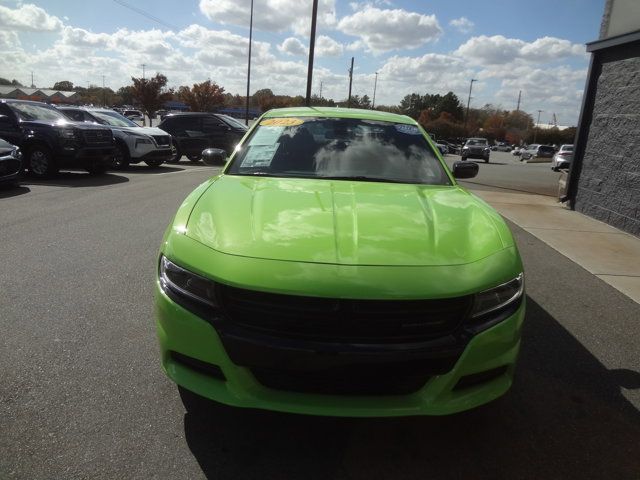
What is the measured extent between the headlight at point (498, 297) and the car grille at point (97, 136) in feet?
37.6

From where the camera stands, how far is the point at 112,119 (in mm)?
15328

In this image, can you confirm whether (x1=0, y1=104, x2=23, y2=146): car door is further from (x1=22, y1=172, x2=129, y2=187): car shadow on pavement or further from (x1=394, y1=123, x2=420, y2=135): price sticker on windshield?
(x1=394, y1=123, x2=420, y2=135): price sticker on windshield

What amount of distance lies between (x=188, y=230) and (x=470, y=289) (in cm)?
139

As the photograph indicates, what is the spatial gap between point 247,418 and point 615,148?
8.67m

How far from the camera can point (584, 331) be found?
13.0 feet

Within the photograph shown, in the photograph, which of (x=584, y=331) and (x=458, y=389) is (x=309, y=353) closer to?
(x=458, y=389)

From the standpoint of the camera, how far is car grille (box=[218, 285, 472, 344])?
6.85 ft

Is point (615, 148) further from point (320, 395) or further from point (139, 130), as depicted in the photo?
point (139, 130)

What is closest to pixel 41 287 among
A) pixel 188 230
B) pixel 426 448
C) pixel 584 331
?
pixel 188 230

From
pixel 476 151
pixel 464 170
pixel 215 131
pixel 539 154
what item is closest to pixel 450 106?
pixel 539 154

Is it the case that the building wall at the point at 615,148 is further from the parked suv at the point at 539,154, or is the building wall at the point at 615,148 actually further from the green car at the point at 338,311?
the parked suv at the point at 539,154

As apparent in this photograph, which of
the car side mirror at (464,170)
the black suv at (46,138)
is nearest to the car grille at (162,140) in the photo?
the black suv at (46,138)

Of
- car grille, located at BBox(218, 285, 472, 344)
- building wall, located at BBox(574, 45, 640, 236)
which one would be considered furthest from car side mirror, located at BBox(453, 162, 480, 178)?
building wall, located at BBox(574, 45, 640, 236)

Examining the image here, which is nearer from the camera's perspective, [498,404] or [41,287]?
[498,404]
